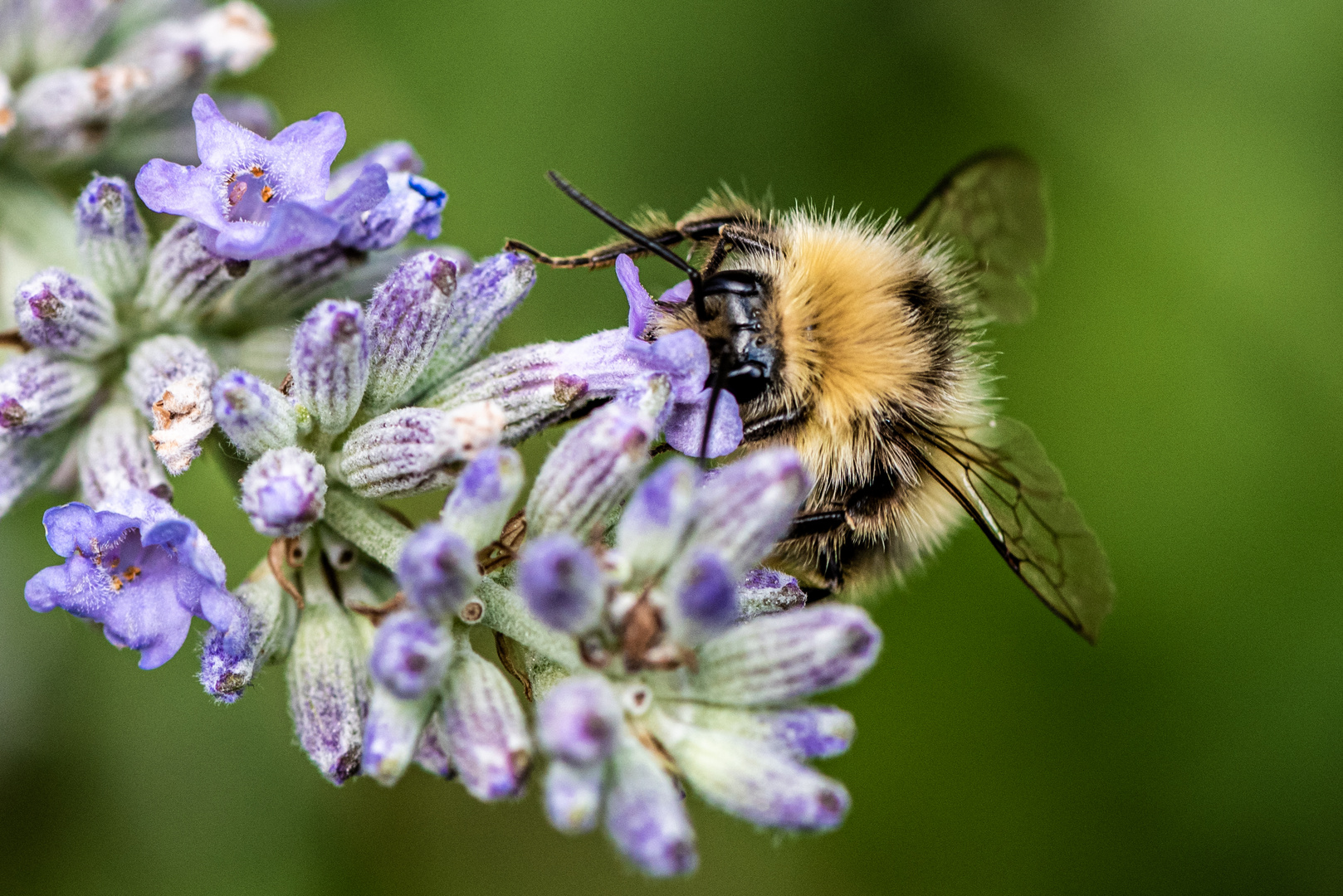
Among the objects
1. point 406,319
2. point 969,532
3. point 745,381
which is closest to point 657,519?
point 745,381

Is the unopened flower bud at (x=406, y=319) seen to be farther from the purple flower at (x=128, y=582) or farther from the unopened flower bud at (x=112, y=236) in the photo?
the unopened flower bud at (x=112, y=236)

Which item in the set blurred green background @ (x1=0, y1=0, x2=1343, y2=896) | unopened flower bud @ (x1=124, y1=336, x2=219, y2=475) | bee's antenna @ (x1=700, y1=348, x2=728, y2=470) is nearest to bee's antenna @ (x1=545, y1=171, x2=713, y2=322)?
bee's antenna @ (x1=700, y1=348, x2=728, y2=470)

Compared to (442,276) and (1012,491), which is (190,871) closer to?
(442,276)

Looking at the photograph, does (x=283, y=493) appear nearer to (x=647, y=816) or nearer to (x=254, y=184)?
(x=254, y=184)

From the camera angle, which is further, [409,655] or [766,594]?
[766,594]

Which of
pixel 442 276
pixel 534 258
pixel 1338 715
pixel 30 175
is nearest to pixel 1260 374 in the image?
pixel 1338 715

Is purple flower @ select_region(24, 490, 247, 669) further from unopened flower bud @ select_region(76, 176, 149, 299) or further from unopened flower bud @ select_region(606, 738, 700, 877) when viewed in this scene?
unopened flower bud @ select_region(606, 738, 700, 877)

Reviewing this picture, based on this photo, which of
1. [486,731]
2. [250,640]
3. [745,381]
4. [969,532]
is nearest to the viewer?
[486,731]
